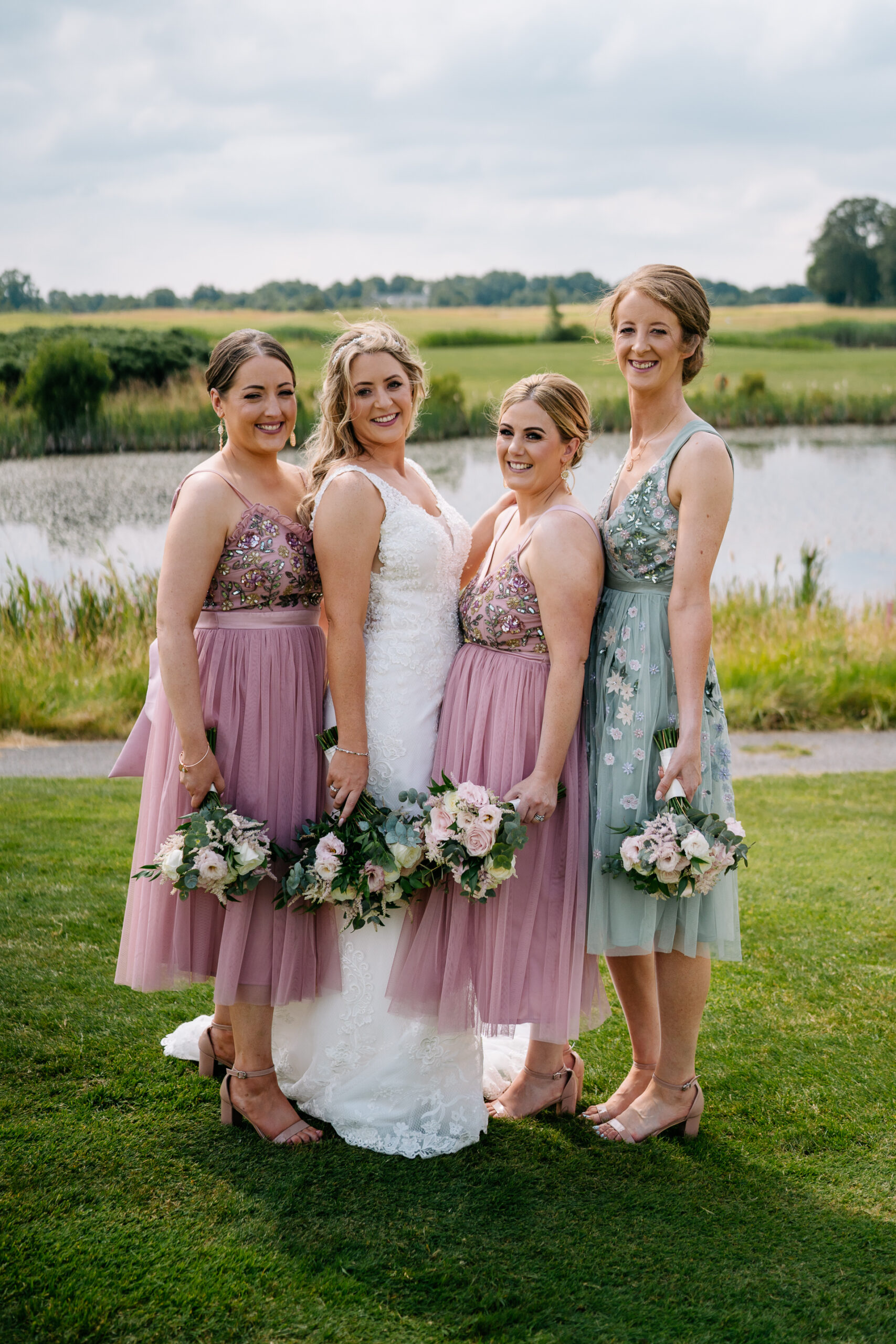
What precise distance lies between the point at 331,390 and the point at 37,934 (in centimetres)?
280

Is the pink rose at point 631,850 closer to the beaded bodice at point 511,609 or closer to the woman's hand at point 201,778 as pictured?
the beaded bodice at point 511,609

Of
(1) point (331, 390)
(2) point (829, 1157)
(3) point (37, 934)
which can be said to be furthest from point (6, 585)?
(2) point (829, 1157)

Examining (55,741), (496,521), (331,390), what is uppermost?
Answer: (331,390)

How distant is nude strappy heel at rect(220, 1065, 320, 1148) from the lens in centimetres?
325

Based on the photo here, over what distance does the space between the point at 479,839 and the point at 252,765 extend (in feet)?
2.51

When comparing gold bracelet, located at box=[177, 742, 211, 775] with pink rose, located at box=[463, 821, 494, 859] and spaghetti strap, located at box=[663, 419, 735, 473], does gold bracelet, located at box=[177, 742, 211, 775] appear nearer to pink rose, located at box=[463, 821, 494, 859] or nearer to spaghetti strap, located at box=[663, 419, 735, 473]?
pink rose, located at box=[463, 821, 494, 859]

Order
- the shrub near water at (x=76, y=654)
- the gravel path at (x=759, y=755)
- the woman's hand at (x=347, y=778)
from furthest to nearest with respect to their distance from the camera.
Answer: the shrub near water at (x=76, y=654), the gravel path at (x=759, y=755), the woman's hand at (x=347, y=778)

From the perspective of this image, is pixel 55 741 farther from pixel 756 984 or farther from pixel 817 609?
pixel 817 609

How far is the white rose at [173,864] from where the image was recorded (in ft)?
9.75

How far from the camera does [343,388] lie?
3.22 m

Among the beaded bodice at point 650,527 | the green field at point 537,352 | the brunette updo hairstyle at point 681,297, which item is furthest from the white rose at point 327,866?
the green field at point 537,352

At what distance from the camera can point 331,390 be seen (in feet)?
10.6

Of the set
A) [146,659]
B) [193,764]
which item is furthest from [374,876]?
[146,659]

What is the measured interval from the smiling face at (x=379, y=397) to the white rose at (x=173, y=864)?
1.34 meters
